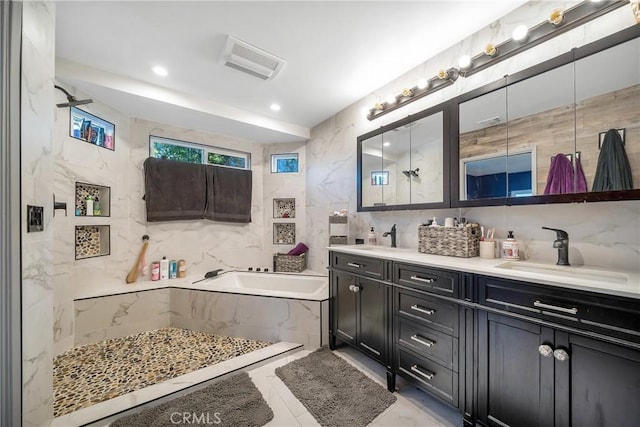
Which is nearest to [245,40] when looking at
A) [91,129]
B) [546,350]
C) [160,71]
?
[160,71]

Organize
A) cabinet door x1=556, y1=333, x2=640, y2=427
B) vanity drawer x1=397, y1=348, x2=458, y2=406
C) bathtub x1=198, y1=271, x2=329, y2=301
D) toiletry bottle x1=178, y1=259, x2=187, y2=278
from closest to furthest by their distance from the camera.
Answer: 1. cabinet door x1=556, y1=333, x2=640, y2=427
2. vanity drawer x1=397, y1=348, x2=458, y2=406
3. bathtub x1=198, y1=271, x2=329, y2=301
4. toiletry bottle x1=178, y1=259, x2=187, y2=278

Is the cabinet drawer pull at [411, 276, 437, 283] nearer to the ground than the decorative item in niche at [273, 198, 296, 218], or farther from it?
nearer to the ground

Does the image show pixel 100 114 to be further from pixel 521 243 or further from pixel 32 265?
pixel 521 243

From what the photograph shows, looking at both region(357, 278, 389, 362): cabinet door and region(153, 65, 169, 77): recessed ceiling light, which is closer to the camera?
region(357, 278, 389, 362): cabinet door

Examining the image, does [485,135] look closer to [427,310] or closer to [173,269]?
[427,310]

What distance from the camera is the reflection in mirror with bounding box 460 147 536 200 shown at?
137 cm

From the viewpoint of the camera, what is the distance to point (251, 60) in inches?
76.0

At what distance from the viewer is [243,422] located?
1387 millimetres

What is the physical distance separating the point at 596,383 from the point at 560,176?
930 millimetres

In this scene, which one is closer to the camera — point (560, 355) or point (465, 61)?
point (560, 355)

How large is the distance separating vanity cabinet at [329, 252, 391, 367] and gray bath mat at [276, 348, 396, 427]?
0.61ft

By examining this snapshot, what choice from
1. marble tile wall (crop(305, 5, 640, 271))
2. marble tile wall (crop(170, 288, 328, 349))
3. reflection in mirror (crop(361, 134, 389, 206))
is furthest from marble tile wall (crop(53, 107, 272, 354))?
reflection in mirror (crop(361, 134, 389, 206))

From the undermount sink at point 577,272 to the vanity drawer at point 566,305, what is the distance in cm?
12

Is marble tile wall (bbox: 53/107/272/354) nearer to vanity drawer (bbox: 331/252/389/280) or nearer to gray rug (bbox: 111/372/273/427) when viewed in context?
gray rug (bbox: 111/372/273/427)
